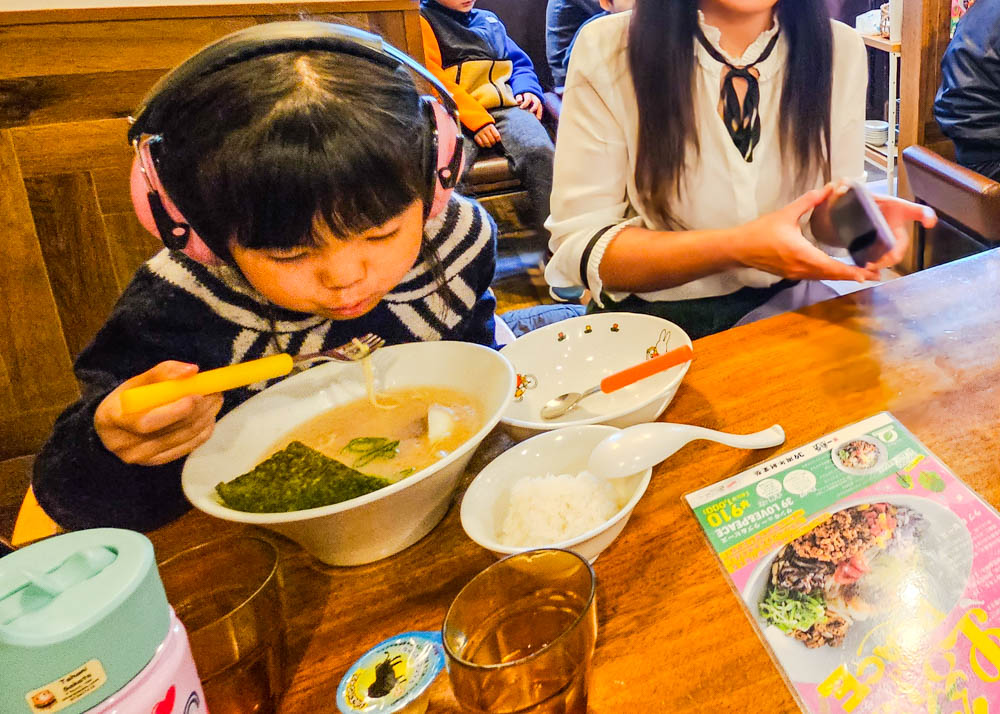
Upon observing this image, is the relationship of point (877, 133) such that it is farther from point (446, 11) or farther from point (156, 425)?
point (156, 425)

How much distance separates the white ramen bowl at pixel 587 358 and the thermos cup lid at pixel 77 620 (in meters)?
0.54

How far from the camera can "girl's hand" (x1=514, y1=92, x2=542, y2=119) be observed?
3268mm

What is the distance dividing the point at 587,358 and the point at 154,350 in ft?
1.92

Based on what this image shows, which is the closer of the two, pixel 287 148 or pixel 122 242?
pixel 287 148

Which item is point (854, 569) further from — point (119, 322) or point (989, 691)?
point (119, 322)

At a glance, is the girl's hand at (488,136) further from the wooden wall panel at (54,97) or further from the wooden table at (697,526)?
the wooden table at (697,526)

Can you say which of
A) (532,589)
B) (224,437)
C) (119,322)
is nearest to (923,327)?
(532,589)

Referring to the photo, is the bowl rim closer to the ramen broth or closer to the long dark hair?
the ramen broth

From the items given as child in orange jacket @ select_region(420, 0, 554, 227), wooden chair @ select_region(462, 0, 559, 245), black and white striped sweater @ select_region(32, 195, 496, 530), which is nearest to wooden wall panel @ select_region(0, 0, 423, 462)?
black and white striped sweater @ select_region(32, 195, 496, 530)

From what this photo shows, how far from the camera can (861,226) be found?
3.11 feet

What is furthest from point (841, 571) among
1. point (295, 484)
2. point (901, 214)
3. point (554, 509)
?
point (901, 214)

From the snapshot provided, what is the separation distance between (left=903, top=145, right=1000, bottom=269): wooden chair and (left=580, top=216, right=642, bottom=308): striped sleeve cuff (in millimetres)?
1128

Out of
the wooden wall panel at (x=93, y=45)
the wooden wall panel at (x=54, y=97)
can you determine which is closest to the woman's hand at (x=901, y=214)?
the wooden wall panel at (x=93, y=45)

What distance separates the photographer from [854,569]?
0.62m
